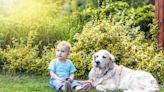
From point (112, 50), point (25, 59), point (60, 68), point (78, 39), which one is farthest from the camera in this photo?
point (25, 59)

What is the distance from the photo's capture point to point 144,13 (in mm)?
11312

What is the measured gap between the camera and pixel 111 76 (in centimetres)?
750

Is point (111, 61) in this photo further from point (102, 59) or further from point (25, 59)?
point (25, 59)

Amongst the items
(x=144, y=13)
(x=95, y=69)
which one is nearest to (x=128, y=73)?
(x=95, y=69)

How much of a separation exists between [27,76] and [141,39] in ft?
7.74

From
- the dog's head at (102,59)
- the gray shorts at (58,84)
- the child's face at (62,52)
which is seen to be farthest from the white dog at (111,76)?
the child's face at (62,52)

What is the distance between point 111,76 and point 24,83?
5.00 feet

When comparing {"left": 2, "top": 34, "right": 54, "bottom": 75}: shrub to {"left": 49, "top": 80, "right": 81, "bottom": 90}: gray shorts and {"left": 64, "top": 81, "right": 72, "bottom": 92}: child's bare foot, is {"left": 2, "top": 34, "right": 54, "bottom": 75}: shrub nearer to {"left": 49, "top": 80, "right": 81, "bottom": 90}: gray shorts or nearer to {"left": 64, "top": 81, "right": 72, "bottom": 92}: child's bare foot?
{"left": 49, "top": 80, "right": 81, "bottom": 90}: gray shorts

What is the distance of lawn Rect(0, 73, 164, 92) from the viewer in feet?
24.3

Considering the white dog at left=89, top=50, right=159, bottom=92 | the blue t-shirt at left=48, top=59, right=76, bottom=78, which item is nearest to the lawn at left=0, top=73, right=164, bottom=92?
the blue t-shirt at left=48, top=59, right=76, bottom=78

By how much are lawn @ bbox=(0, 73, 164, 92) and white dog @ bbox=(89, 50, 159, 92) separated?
1.81 ft

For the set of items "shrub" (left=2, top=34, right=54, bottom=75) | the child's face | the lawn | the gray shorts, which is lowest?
the lawn

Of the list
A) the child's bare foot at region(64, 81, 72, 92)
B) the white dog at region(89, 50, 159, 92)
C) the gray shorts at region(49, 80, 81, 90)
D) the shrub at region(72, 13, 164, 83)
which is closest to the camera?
the child's bare foot at region(64, 81, 72, 92)

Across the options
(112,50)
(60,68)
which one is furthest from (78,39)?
(60,68)
